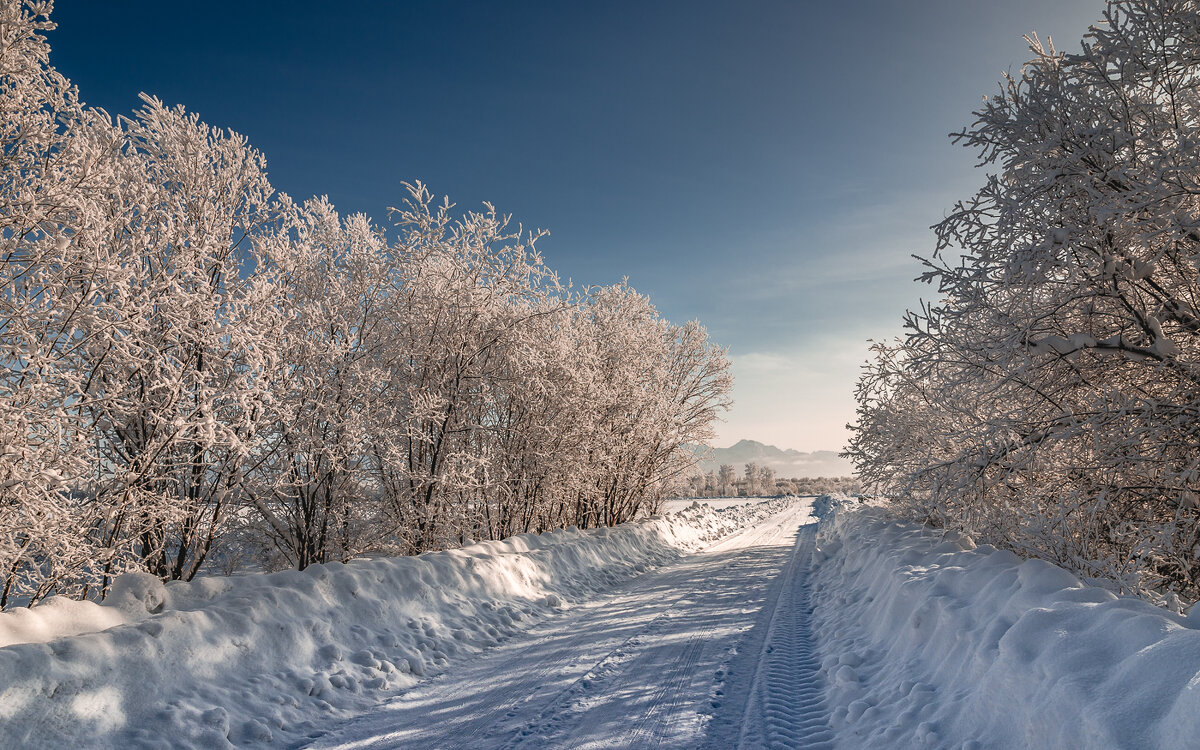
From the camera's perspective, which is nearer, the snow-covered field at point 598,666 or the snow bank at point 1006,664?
the snow bank at point 1006,664

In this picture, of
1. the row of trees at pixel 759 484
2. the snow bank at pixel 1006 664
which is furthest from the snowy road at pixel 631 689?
the row of trees at pixel 759 484

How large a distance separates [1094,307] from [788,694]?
449 centimetres

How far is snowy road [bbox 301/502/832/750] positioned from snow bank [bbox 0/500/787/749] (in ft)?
1.69

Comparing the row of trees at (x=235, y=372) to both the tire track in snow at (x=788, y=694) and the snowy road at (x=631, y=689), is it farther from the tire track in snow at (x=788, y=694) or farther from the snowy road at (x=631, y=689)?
the tire track in snow at (x=788, y=694)

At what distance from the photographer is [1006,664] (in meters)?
3.28

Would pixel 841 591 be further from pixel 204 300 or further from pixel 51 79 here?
pixel 51 79

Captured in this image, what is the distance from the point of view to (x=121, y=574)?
5590 mm

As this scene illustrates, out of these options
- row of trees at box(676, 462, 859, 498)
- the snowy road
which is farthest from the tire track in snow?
row of trees at box(676, 462, 859, 498)

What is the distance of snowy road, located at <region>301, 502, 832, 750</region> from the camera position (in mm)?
4020

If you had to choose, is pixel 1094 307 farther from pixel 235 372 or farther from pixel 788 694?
pixel 235 372

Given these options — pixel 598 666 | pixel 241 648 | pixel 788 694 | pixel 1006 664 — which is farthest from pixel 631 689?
pixel 241 648

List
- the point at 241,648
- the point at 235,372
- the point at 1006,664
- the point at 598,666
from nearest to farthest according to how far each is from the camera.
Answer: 1. the point at 1006,664
2. the point at 241,648
3. the point at 598,666
4. the point at 235,372

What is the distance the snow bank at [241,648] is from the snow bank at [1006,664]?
414 cm

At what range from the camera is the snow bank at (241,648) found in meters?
3.62
